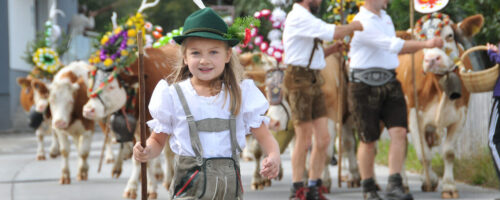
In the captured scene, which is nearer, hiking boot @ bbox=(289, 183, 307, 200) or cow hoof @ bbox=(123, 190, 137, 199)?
hiking boot @ bbox=(289, 183, 307, 200)

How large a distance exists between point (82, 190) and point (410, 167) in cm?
447

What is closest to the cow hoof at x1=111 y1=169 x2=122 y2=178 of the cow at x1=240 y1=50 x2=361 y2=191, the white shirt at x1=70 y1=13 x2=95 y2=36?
the cow at x1=240 y1=50 x2=361 y2=191

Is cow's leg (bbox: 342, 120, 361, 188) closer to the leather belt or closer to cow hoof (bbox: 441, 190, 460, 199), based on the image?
cow hoof (bbox: 441, 190, 460, 199)

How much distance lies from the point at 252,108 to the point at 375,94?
12.0 feet

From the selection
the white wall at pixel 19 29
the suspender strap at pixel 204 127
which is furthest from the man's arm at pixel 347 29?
the white wall at pixel 19 29

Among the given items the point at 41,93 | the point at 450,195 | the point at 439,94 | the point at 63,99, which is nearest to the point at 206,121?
the point at 450,195

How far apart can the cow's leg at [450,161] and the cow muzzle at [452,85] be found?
1.48ft

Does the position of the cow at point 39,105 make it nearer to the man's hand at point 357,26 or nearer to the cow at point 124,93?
the cow at point 124,93

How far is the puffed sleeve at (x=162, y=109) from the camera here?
4.26 m

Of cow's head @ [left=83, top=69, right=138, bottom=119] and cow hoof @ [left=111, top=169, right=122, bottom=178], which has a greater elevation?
cow's head @ [left=83, top=69, right=138, bottom=119]

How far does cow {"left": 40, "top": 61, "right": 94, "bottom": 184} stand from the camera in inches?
424

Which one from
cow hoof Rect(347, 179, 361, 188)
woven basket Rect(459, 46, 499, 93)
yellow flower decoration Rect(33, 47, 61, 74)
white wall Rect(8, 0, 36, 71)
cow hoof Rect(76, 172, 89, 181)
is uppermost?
white wall Rect(8, 0, 36, 71)

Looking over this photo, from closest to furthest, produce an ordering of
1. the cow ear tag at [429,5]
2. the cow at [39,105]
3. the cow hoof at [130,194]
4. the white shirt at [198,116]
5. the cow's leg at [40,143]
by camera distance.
Answer: the white shirt at [198,116], the cow ear tag at [429,5], the cow hoof at [130,194], the cow at [39,105], the cow's leg at [40,143]

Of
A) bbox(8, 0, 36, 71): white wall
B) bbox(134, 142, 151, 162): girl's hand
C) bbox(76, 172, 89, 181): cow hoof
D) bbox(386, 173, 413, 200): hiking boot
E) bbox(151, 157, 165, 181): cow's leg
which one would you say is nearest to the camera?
bbox(134, 142, 151, 162): girl's hand
